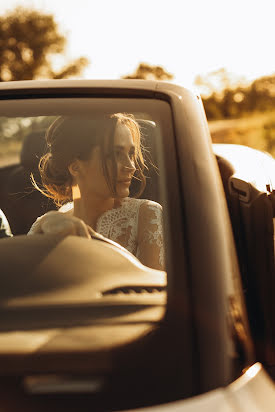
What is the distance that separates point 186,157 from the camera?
5.48ft

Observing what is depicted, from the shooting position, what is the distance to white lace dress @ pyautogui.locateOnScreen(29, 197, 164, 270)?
213 centimetres

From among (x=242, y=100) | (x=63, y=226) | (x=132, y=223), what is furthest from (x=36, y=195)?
(x=242, y=100)

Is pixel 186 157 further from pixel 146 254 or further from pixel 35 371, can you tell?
pixel 35 371

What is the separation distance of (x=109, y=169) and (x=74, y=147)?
0.13 meters

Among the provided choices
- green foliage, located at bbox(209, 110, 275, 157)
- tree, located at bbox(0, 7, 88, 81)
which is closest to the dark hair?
green foliage, located at bbox(209, 110, 275, 157)

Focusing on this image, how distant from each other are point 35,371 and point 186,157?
64 centimetres

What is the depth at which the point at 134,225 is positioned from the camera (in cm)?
233

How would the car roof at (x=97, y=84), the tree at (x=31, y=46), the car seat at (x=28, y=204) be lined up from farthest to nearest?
the tree at (x=31, y=46) → the car seat at (x=28, y=204) → the car roof at (x=97, y=84)

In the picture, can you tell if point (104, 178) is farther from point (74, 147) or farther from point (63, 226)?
point (63, 226)

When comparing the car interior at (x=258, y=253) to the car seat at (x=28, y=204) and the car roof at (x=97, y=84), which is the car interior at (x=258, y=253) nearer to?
the car roof at (x=97, y=84)

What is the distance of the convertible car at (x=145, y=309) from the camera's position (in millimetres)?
1312

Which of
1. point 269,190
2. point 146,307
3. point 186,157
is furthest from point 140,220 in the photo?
point 146,307

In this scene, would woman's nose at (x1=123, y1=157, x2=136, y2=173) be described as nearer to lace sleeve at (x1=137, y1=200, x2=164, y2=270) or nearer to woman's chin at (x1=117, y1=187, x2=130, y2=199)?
woman's chin at (x1=117, y1=187, x2=130, y2=199)

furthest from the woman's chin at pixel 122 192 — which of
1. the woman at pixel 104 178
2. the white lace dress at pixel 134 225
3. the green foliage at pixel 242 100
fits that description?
the green foliage at pixel 242 100
